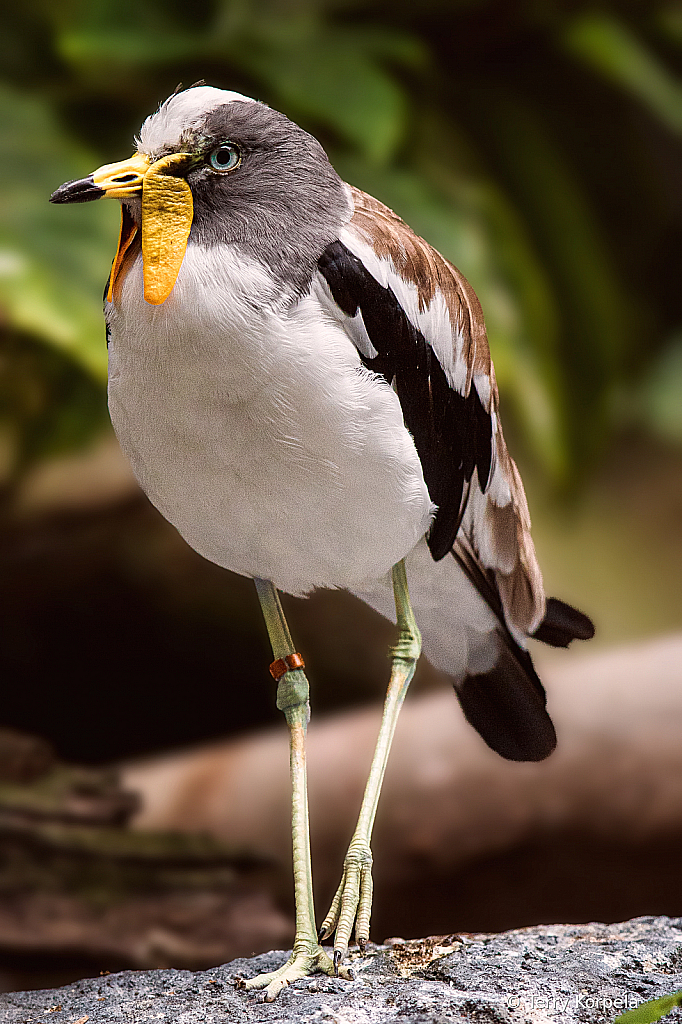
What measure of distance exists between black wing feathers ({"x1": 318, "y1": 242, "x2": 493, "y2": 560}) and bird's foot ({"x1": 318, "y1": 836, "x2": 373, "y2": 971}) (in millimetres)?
398

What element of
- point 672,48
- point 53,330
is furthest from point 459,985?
point 672,48

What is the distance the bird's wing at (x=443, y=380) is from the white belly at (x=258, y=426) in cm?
4

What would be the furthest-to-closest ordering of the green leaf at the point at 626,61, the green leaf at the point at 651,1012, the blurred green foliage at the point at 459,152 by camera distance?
the green leaf at the point at 626,61 → the blurred green foliage at the point at 459,152 → the green leaf at the point at 651,1012

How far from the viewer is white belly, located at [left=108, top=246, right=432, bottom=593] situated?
3.71ft

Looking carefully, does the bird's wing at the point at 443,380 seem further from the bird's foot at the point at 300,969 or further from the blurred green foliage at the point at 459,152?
the blurred green foliage at the point at 459,152

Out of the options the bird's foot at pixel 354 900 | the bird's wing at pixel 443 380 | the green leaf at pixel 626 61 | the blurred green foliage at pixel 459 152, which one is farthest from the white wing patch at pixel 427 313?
the green leaf at pixel 626 61

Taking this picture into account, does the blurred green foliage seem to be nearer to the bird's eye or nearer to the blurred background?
the blurred background

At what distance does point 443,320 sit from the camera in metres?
1.32

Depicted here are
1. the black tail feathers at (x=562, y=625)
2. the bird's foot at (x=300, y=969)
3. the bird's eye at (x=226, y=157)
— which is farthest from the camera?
the black tail feathers at (x=562, y=625)

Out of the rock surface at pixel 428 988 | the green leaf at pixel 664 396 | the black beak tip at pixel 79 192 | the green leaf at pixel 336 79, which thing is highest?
the green leaf at pixel 336 79

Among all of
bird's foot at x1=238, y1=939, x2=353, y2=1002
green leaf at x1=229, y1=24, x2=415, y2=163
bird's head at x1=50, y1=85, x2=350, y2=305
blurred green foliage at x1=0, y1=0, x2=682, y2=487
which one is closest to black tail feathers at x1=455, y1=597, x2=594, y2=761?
bird's foot at x1=238, y1=939, x2=353, y2=1002

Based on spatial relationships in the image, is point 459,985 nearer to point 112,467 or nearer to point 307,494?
point 307,494

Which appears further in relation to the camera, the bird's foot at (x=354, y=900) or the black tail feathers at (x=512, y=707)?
the black tail feathers at (x=512, y=707)

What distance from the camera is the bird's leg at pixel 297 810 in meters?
1.30
